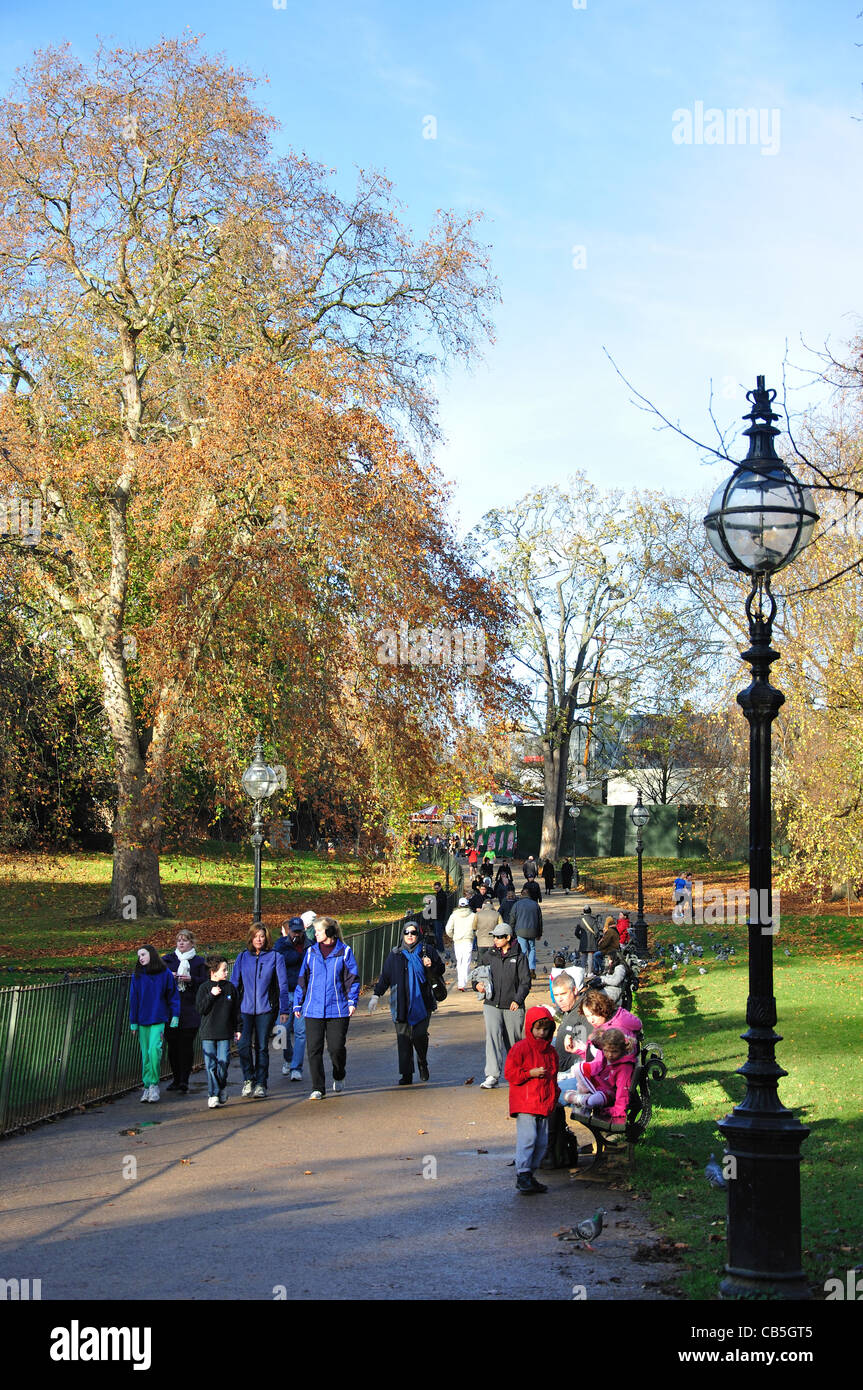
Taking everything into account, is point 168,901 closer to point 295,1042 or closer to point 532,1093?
point 295,1042

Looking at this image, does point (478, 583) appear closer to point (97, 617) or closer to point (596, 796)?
point (97, 617)

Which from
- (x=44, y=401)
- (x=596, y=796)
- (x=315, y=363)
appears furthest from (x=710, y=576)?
(x=596, y=796)

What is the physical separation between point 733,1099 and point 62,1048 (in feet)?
21.0

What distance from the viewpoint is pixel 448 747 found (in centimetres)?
2855

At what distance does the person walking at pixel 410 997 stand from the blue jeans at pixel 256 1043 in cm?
142

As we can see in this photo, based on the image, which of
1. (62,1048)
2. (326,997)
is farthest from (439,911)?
(62,1048)

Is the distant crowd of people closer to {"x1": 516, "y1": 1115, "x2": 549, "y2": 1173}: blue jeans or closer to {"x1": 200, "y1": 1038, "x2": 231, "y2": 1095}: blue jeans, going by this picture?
{"x1": 200, "y1": 1038, "x2": 231, "y2": 1095}: blue jeans

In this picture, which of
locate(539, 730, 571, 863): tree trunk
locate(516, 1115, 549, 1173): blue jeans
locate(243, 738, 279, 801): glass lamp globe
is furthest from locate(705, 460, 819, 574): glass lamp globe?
locate(539, 730, 571, 863): tree trunk

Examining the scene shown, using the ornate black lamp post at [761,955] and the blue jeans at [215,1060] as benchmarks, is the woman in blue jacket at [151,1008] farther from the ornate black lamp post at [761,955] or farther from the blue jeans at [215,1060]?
the ornate black lamp post at [761,955]

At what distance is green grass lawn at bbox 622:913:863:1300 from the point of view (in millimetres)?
7840

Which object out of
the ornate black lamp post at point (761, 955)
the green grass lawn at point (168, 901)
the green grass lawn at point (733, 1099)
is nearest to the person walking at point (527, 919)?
the green grass lawn at point (733, 1099)

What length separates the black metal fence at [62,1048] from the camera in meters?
A: 11.9

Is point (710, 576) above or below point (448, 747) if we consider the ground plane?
above

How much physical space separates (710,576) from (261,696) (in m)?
17.0
